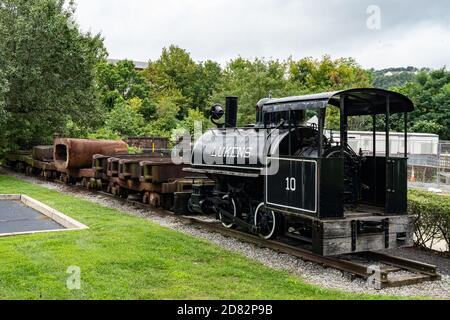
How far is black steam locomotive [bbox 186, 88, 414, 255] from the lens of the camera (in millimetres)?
8727

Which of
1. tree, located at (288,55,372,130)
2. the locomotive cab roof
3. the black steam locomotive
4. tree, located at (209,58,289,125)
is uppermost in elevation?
tree, located at (288,55,372,130)

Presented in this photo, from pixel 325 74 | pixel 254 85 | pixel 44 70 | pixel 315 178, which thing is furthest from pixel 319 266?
pixel 325 74

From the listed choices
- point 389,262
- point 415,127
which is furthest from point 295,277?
point 415,127

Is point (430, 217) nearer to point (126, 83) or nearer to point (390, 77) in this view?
point (126, 83)

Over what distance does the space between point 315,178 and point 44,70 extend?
2087 centimetres

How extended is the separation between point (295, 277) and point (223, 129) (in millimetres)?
5320

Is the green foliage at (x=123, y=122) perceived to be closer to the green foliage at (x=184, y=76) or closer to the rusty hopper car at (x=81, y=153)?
the green foliage at (x=184, y=76)

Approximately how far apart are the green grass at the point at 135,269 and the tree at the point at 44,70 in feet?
49.1

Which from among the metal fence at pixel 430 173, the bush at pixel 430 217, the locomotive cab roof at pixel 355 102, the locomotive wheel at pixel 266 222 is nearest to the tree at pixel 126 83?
the metal fence at pixel 430 173

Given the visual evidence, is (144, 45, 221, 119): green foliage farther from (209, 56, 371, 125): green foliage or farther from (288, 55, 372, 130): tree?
(288, 55, 372, 130): tree

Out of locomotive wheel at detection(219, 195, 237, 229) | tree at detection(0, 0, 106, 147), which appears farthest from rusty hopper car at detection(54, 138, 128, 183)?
locomotive wheel at detection(219, 195, 237, 229)

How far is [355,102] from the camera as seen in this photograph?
10453mm

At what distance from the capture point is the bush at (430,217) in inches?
425

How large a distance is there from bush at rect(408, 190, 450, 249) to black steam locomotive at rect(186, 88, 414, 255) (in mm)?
1612
